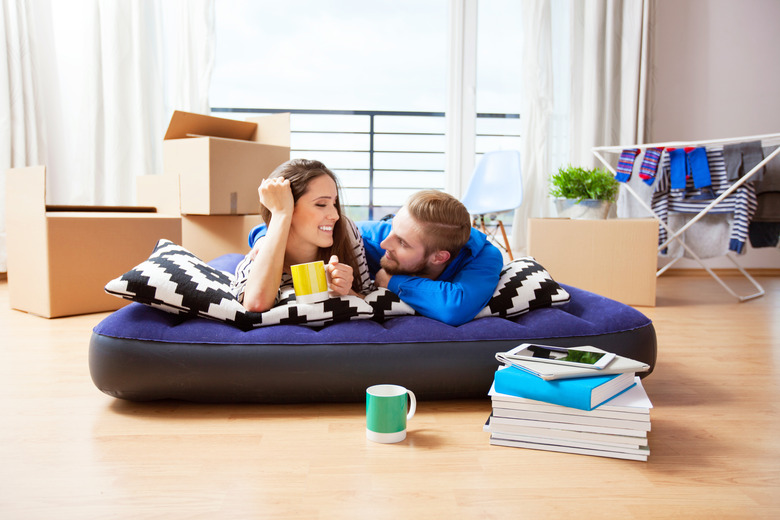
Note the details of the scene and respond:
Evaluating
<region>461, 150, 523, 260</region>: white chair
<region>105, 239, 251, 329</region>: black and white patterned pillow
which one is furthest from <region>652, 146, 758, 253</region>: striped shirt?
<region>105, 239, 251, 329</region>: black and white patterned pillow

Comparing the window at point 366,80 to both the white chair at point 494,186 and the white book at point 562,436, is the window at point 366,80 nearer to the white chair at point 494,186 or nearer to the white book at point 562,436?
the white chair at point 494,186

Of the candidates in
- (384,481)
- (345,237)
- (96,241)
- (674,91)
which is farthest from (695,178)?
(96,241)

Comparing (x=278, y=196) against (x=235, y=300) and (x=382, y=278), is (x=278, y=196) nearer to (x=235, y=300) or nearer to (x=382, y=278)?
(x=235, y=300)

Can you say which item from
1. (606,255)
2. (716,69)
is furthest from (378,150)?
(716,69)

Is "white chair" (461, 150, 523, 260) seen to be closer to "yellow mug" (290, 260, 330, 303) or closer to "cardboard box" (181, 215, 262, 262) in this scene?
"cardboard box" (181, 215, 262, 262)

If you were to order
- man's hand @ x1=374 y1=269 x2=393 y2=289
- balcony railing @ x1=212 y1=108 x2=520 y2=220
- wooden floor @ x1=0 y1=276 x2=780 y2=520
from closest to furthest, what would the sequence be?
1. wooden floor @ x1=0 y1=276 x2=780 y2=520
2. man's hand @ x1=374 y1=269 x2=393 y2=289
3. balcony railing @ x1=212 y1=108 x2=520 y2=220

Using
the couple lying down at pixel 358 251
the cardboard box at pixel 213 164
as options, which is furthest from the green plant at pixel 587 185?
the couple lying down at pixel 358 251

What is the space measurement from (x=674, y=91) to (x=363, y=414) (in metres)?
3.90

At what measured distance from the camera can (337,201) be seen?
1.62 meters

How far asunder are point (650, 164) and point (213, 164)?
2.29 m

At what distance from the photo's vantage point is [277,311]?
1457mm

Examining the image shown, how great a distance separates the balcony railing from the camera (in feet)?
15.2

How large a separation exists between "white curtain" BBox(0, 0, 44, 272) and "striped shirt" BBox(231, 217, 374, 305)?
2534 mm

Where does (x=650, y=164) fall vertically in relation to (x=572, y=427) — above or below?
above
